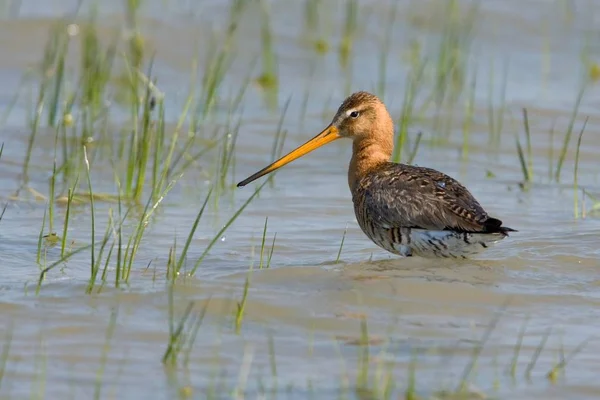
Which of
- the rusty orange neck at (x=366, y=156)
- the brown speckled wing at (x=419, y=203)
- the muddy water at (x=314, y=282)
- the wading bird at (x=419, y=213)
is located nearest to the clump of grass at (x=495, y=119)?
the muddy water at (x=314, y=282)

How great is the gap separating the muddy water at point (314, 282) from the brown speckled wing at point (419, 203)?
231 mm

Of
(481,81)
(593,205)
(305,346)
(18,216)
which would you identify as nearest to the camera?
(305,346)

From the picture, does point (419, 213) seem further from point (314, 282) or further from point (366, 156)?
point (366, 156)

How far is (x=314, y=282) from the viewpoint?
603 centimetres

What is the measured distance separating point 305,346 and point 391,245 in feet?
5.71

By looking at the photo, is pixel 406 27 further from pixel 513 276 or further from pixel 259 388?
pixel 259 388

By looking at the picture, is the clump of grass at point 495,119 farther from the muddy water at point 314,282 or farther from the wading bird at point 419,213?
the wading bird at point 419,213

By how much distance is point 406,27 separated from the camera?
12.9 metres

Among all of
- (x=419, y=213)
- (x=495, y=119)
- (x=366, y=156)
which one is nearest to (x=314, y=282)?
(x=419, y=213)

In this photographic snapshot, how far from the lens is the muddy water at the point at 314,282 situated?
15.4 feet

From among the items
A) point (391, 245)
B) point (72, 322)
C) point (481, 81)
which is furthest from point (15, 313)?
point (481, 81)

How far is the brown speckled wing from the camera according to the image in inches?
252

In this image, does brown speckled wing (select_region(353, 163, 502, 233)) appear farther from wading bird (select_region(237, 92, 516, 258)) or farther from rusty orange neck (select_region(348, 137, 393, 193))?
rusty orange neck (select_region(348, 137, 393, 193))

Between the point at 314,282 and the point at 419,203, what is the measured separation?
862 millimetres
